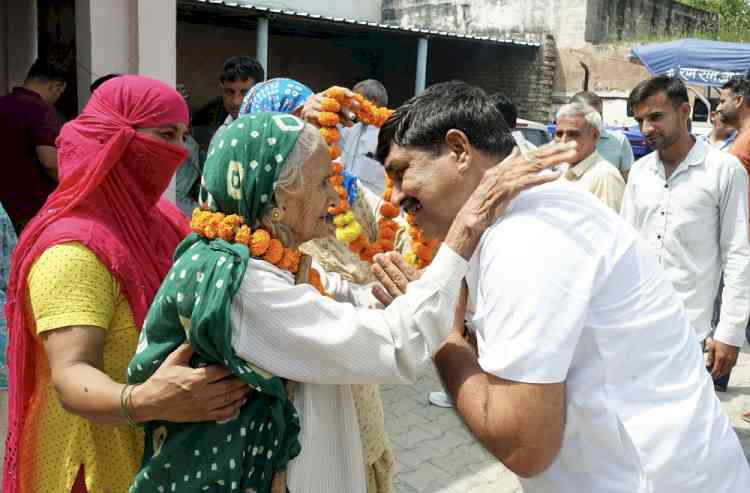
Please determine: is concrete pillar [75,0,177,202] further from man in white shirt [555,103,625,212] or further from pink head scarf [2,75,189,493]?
man in white shirt [555,103,625,212]

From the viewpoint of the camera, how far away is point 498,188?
4.68ft

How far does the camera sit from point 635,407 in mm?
1384

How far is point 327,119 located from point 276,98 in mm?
323

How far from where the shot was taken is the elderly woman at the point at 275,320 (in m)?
1.48

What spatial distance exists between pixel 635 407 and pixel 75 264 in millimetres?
1443

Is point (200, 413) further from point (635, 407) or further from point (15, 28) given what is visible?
point (15, 28)

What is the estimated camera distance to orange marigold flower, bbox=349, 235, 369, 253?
290 centimetres

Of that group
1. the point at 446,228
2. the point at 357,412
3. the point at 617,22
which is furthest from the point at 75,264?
the point at 617,22

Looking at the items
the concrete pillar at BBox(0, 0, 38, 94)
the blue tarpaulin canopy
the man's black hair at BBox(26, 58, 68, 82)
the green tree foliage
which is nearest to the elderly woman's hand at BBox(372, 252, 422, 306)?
the man's black hair at BBox(26, 58, 68, 82)

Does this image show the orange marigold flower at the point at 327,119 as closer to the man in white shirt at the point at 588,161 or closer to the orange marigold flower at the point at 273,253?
the orange marigold flower at the point at 273,253

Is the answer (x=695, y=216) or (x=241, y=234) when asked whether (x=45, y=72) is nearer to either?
(x=241, y=234)

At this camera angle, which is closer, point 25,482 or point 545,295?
point 545,295

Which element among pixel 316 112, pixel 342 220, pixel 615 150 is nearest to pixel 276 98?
pixel 316 112

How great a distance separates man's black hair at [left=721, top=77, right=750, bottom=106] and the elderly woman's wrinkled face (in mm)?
4484
